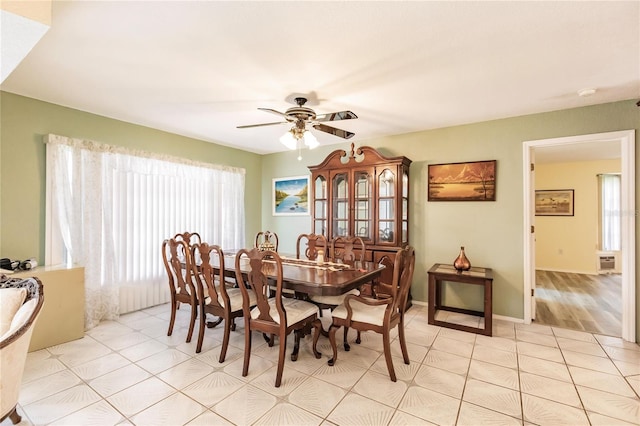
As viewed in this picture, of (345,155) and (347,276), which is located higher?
(345,155)

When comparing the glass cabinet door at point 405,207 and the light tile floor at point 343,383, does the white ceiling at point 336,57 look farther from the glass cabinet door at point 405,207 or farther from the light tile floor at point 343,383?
the light tile floor at point 343,383

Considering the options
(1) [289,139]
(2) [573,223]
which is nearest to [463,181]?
(1) [289,139]

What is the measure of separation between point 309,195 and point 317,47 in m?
3.15

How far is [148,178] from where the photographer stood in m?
3.87

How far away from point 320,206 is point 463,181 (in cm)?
200

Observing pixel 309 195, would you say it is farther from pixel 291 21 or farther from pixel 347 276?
pixel 291 21

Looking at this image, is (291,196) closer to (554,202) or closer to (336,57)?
(336,57)

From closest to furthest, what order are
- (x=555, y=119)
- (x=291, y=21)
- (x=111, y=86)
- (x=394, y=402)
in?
(x=291, y=21) < (x=394, y=402) < (x=111, y=86) < (x=555, y=119)

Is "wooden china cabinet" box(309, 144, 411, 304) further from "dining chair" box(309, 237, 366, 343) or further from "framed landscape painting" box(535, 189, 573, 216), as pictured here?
"framed landscape painting" box(535, 189, 573, 216)

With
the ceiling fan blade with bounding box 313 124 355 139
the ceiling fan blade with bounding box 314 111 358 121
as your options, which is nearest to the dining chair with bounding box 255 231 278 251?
the ceiling fan blade with bounding box 313 124 355 139

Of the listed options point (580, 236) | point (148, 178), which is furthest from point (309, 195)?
point (580, 236)

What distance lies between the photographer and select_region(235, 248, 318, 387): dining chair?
2.15 m

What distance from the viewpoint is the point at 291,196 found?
527 centimetres

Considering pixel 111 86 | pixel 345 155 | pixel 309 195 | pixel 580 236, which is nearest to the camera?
pixel 111 86
